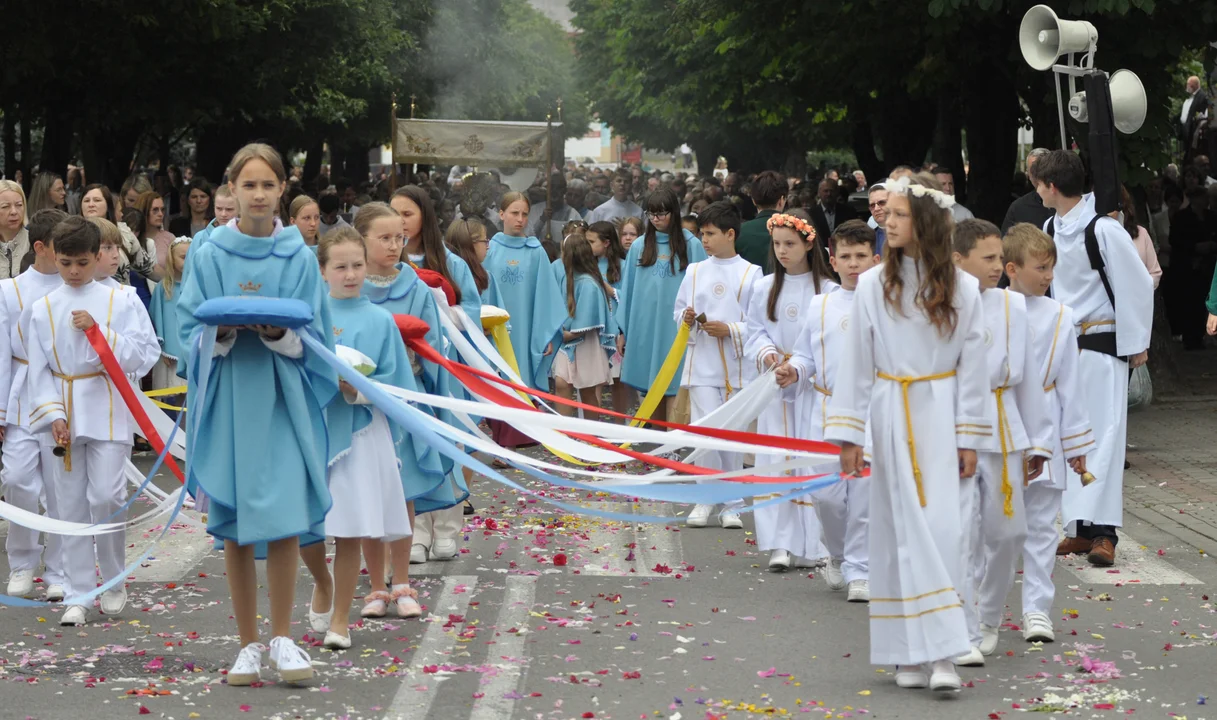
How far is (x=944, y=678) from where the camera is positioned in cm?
639

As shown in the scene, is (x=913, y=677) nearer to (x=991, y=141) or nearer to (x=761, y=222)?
(x=761, y=222)

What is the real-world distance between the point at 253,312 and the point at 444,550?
3.41 meters

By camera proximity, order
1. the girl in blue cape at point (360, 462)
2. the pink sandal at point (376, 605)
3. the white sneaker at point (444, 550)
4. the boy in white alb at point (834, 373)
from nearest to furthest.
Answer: the girl in blue cape at point (360, 462)
the pink sandal at point (376, 605)
the boy in white alb at point (834, 373)
the white sneaker at point (444, 550)

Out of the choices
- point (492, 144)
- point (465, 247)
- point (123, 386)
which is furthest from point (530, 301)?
point (492, 144)

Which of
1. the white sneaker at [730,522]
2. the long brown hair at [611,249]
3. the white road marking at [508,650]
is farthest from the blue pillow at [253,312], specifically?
the long brown hair at [611,249]

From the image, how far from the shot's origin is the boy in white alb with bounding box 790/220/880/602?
8328 millimetres

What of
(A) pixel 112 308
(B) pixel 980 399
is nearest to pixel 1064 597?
(B) pixel 980 399

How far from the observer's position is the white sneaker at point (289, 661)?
6.49m

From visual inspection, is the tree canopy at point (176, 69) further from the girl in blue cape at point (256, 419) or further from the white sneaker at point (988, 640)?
the white sneaker at point (988, 640)

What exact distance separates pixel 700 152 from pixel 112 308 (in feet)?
176

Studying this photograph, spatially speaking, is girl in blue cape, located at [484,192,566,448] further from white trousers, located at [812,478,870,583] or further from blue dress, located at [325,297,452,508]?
blue dress, located at [325,297,452,508]

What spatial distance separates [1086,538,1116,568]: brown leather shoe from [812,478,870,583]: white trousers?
56.0 inches

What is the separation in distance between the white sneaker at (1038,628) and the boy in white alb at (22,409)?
13.9ft

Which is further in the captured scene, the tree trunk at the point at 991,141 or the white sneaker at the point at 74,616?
the tree trunk at the point at 991,141
